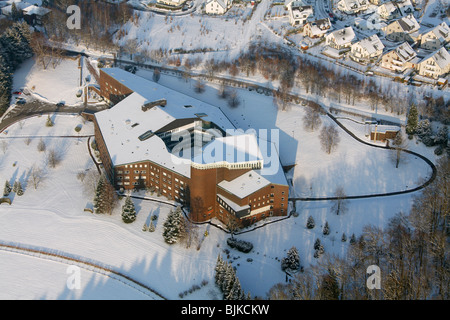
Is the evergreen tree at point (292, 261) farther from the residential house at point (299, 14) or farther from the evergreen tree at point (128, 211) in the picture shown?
the residential house at point (299, 14)

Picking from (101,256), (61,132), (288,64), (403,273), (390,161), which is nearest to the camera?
(403,273)

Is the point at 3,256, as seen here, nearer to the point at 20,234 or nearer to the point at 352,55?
the point at 20,234

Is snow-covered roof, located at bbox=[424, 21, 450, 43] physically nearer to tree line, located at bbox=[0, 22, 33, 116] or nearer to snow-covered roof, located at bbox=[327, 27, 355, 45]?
snow-covered roof, located at bbox=[327, 27, 355, 45]

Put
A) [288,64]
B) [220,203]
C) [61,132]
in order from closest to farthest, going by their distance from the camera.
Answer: [220,203] → [61,132] → [288,64]

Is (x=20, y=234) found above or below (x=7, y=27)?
below

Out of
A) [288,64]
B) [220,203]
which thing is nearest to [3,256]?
[220,203]

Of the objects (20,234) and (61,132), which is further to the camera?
(61,132)

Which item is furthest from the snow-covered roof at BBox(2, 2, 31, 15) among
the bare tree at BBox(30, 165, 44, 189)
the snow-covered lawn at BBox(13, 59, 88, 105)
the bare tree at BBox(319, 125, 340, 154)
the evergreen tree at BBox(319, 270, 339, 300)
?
the evergreen tree at BBox(319, 270, 339, 300)
